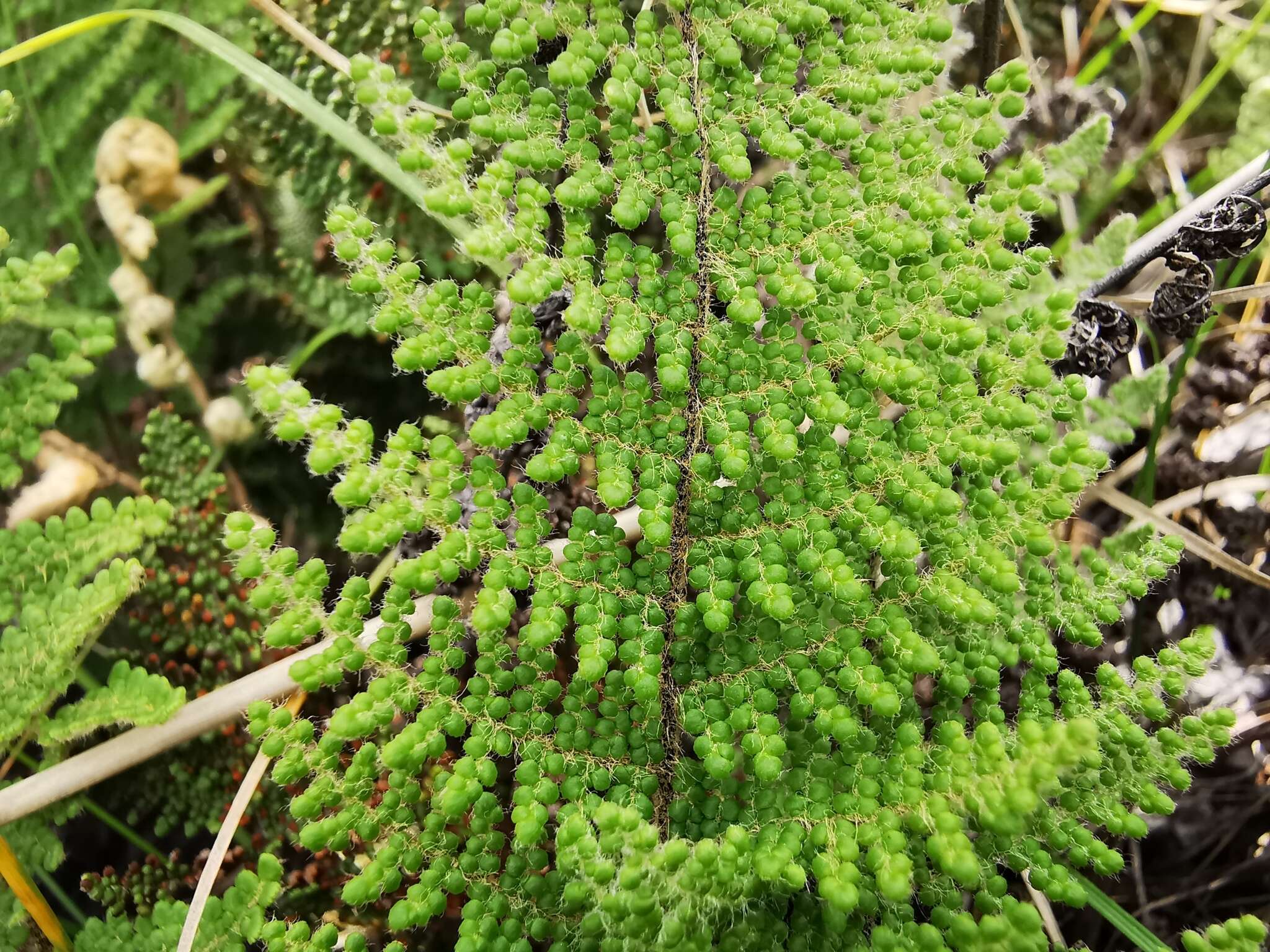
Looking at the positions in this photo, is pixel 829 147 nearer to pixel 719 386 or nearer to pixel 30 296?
pixel 719 386

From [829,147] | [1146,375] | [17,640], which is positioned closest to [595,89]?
[829,147]

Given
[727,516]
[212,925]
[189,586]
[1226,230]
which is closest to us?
[727,516]

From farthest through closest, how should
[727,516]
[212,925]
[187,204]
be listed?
[187,204] → [212,925] → [727,516]

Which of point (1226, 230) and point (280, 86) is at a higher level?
point (280, 86)

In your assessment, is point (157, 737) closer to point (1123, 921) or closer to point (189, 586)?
point (189, 586)

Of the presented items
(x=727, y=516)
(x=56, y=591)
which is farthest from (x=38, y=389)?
(x=727, y=516)

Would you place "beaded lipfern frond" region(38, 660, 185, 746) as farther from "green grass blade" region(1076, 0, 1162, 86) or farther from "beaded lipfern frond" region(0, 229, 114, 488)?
"green grass blade" region(1076, 0, 1162, 86)

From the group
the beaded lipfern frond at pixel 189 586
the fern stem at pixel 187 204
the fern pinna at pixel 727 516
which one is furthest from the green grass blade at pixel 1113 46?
the beaded lipfern frond at pixel 189 586

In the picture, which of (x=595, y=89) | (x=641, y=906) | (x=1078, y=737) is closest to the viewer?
(x=1078, y=737)
